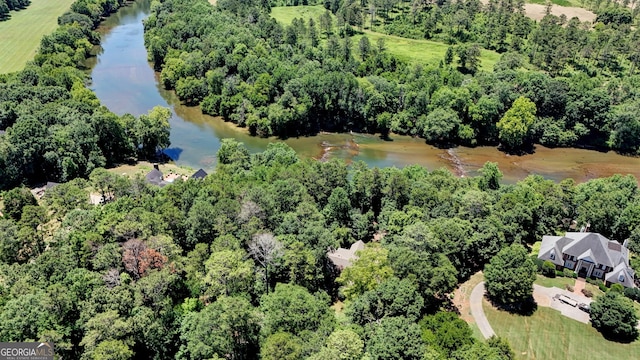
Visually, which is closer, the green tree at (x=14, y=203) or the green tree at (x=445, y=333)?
the green tree at (x=445, y=333)

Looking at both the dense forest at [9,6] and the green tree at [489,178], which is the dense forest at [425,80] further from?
the dense forest at [9,6]

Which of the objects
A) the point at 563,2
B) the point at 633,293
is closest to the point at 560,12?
the point at 563,2

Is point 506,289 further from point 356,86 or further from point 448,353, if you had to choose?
point 356,86

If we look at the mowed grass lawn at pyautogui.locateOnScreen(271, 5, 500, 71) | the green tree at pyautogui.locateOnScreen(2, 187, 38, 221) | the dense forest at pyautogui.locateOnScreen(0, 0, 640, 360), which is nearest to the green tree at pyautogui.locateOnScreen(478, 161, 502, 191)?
the dense forest at pyautogui.locateOnScreen(0, 0, 640, 360)

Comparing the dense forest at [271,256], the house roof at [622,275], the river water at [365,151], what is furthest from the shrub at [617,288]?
the river water at [365,151]

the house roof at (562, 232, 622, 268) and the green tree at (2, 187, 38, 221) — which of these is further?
the green tree at (2, 187, 38, 221)

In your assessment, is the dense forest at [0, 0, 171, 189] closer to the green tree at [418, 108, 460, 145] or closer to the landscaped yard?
the green tree at [418, 108, 460, 145]

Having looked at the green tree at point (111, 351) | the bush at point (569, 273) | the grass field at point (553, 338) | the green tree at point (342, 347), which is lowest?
the grass field at point (553, 338)
